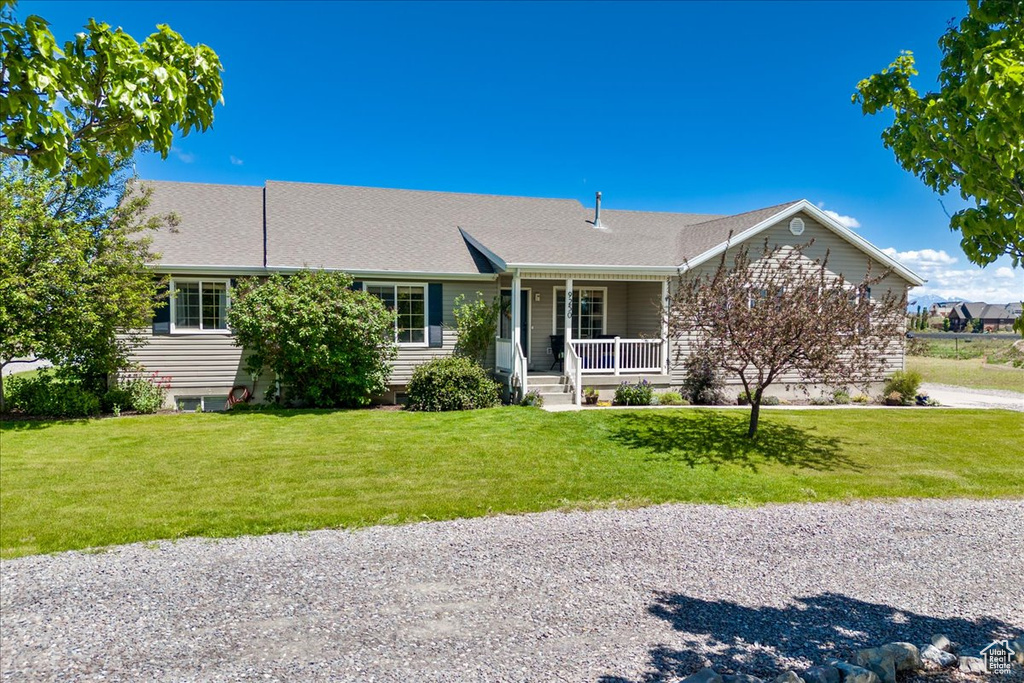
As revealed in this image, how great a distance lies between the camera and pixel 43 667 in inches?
148

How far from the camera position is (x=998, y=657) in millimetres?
3682

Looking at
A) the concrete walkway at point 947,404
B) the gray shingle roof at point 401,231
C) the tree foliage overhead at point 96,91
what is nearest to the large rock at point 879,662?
the tree foliage overhead at point 96,91

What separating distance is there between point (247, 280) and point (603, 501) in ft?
34.5

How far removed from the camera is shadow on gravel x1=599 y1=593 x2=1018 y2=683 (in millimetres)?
3904

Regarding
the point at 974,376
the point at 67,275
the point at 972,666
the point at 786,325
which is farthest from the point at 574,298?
the point at 974,376

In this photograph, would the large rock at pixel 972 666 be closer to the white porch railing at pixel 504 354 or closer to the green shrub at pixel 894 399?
the white porch railing at pixel 504 354

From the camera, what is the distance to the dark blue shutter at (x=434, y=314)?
1510cm

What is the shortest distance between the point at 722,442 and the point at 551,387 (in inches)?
190

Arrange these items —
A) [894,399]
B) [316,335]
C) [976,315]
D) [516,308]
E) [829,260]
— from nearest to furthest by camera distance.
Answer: [316,335] → [516,308] → [894,399] → [829,260] → [976,315]

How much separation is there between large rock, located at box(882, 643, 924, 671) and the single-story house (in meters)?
9.11

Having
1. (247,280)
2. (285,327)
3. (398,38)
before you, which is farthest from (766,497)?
(398,38)

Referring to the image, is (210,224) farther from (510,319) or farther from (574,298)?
(574,298)

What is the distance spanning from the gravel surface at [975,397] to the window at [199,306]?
18.5 metres

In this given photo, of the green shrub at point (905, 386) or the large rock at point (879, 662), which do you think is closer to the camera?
the large rock at point (879, 662)
